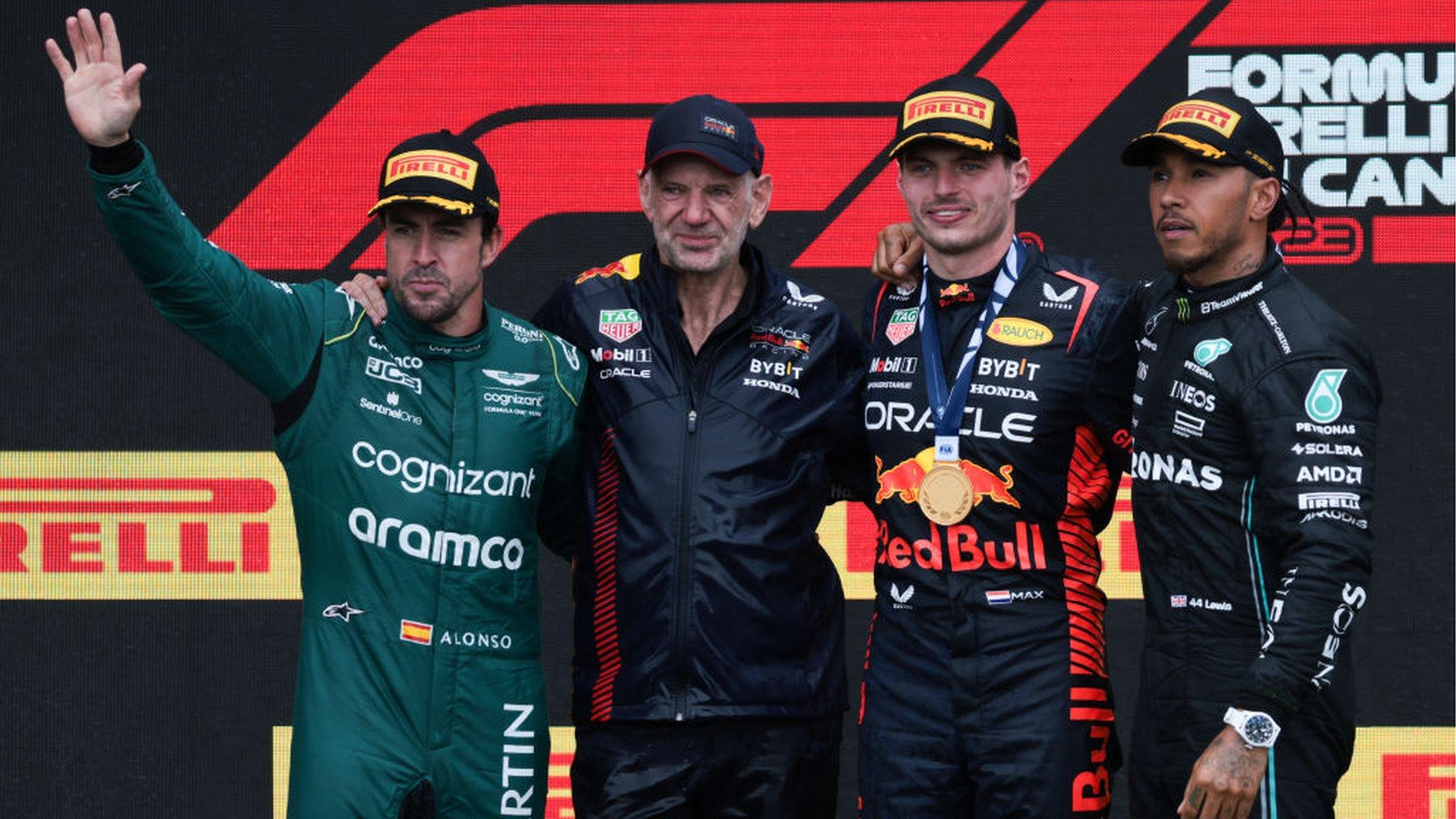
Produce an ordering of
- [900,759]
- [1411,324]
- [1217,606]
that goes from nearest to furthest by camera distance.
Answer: [1217,606], [900,759], [1411,324]

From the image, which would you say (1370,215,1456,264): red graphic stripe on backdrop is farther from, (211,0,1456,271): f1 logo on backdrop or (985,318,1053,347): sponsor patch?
(985,318,1053,347): sponsor patch

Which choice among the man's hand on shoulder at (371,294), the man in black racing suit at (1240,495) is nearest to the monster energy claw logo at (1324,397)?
the man in black racing suit at (1240,495)

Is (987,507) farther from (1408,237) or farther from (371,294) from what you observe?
(1408,237)

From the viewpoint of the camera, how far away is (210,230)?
4.20 meters

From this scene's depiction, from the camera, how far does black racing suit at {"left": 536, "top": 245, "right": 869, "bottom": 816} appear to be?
3121mm

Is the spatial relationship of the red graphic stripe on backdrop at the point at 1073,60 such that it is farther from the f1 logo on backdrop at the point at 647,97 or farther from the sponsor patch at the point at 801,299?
the sponsor patch at the point at 801,299

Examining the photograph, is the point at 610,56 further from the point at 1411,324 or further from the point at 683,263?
the point at 1411,324

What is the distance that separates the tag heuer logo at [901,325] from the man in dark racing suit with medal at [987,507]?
3cm

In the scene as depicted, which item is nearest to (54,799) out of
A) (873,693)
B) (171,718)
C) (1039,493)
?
(171,718)

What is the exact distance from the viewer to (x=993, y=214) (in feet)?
10.5

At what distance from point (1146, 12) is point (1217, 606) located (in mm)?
1832

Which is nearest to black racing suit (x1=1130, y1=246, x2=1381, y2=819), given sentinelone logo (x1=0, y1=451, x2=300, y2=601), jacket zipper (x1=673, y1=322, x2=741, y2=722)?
jacket zipper (x1=673, y1=322, x2=741, y2=722)

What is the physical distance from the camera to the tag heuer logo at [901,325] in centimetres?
325

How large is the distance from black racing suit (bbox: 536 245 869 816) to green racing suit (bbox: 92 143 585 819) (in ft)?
0.43
